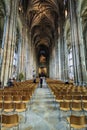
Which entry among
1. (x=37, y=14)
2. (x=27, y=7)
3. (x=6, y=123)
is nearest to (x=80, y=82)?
(x=6, y=123)

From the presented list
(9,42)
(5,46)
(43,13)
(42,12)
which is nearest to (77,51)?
(9,42)

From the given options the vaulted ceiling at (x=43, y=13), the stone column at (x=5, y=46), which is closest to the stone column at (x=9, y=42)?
the stone column at (x=5, y=46)

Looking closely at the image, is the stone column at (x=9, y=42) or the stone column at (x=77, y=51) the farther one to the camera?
the stone column at (x=77, y=51)

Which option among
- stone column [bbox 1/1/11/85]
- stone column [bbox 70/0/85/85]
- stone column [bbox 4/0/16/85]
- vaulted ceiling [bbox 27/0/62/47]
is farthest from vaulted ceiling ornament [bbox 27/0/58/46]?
stone column [bbox 1/1/11/85]

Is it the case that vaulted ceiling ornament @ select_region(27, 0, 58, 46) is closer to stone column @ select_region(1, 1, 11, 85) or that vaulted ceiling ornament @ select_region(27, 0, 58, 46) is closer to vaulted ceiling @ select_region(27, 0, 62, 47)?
vaulted ceiling @ select_region(27, 0, 62, 47)

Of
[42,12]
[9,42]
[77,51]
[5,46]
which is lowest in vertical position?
[77,51]

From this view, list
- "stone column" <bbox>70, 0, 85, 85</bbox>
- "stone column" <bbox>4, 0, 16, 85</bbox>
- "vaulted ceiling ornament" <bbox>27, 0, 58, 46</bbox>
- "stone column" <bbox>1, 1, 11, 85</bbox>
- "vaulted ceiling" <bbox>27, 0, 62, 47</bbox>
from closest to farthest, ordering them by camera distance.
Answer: "stone column" <bbox>1, 1, 11, 85</bbox>, "stone column" <bbox>4, 0, 16, 85</bbox>, "stone column" <bbox>70, 0, 85, 85</bbox>, "vaulted ceiling" <bbox>27, 0, 62, 47</bbox>, "vaulted ceiling ornament" <bbox>27, 0, 58, 46</bbox>

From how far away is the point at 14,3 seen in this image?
1780 cm

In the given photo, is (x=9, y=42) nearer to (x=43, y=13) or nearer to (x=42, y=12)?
(x=42, y=12)

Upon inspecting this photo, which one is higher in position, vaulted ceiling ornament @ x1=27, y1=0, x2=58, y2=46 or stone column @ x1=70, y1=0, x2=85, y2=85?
vaulted ceiling ornament @ x1=27, y1=0, x2=58, y2=46

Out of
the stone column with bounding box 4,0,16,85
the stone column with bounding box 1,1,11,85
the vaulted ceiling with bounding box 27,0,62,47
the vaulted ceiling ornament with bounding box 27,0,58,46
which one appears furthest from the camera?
the vaulted ceiling ornament with bounding box 27,0,58,46

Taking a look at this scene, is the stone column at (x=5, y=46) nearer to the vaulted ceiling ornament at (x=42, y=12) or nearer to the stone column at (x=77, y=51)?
the stone column at (x=77, y=51)

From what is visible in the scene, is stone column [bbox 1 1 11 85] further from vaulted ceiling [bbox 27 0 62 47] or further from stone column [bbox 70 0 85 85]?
vaulted ceiling [bbox 27 0 62 47]

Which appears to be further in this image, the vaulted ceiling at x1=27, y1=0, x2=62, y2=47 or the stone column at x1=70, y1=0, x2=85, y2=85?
the vaulted ceiling at x1=27, y1=0, x2=62, y2=47
